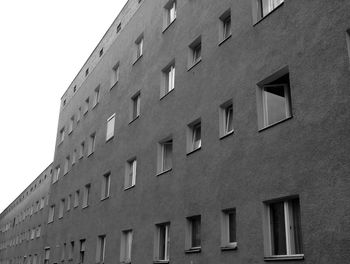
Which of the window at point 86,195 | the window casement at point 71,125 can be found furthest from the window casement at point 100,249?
the window casement at point 71,125

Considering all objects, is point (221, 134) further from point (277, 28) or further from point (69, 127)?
point (69, 127)

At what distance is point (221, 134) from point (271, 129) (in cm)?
232

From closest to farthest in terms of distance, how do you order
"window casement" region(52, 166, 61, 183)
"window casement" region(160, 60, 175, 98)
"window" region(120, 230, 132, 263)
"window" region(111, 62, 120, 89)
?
"window casement" region(160, 60, 175, 98) → "window" region(120, 230, 132, 263) → "window" region(111, 62, 120, 89) → "window casement" region(52, 166, 61, 183)

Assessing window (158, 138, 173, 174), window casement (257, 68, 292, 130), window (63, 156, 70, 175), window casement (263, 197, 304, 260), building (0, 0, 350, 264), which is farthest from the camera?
window (63, 156, 70, 175)

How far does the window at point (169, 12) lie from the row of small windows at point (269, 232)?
8363 mm

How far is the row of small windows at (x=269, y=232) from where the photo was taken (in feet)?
31.2

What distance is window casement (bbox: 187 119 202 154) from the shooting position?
14.3 meters

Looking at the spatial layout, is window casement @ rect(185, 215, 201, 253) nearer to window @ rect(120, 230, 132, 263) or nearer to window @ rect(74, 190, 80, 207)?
window @ rect(120, 230, 132, 263)

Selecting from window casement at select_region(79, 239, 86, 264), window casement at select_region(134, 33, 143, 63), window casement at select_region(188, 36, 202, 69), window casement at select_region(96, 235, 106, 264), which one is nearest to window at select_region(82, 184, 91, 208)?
window casement at select_region(79, 239, 86, 264)

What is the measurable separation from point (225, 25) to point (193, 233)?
652 centimetres

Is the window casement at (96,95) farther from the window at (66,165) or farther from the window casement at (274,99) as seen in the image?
the window casement at (274,99)

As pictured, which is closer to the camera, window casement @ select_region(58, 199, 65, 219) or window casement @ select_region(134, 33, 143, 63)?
window casement @ select_region(134, 33, 143, 63)

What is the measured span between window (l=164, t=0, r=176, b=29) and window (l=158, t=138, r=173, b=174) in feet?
16.6

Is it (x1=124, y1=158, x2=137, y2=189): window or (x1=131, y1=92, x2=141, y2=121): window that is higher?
(x1=131, y1=92, x2=141, y2=121): window
